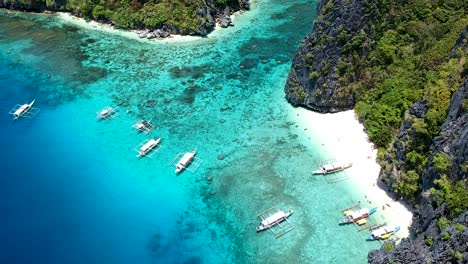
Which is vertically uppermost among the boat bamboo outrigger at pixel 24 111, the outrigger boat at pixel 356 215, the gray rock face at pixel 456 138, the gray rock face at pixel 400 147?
the gray rock face at pixel 456 138

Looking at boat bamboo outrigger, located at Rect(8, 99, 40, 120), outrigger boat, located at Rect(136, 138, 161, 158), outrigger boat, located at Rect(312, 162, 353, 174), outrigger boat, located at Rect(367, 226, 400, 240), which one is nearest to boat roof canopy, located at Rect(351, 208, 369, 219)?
outrigger boat, located at Rect(367, 226, 400, 240)

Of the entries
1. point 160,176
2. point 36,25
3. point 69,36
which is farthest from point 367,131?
point 36,25

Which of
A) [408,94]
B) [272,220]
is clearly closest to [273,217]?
[272,220]

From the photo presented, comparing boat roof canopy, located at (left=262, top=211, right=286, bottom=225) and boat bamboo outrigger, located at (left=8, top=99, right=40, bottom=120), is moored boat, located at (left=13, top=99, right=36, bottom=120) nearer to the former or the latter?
boat bamboo outrigger, located at (left=8, top=99, right=40, bottom=120)

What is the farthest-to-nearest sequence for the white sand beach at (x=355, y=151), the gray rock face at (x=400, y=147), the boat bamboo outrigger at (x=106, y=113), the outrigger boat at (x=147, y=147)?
the boat bamboo outrigger at (x=106, y=113) → the outrigger boat at (x=147, y=147) → the gray rock face at (x=400, y=147) → the white sand beach at (x=355, y=151)

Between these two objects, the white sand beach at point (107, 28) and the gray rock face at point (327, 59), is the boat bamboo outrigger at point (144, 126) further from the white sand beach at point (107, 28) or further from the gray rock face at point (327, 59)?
the white sand beach at point (107, 28)

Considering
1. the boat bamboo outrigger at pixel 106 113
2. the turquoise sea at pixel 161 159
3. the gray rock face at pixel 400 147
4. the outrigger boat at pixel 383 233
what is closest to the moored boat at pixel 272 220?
the turquoise sea at pixel 161 159
